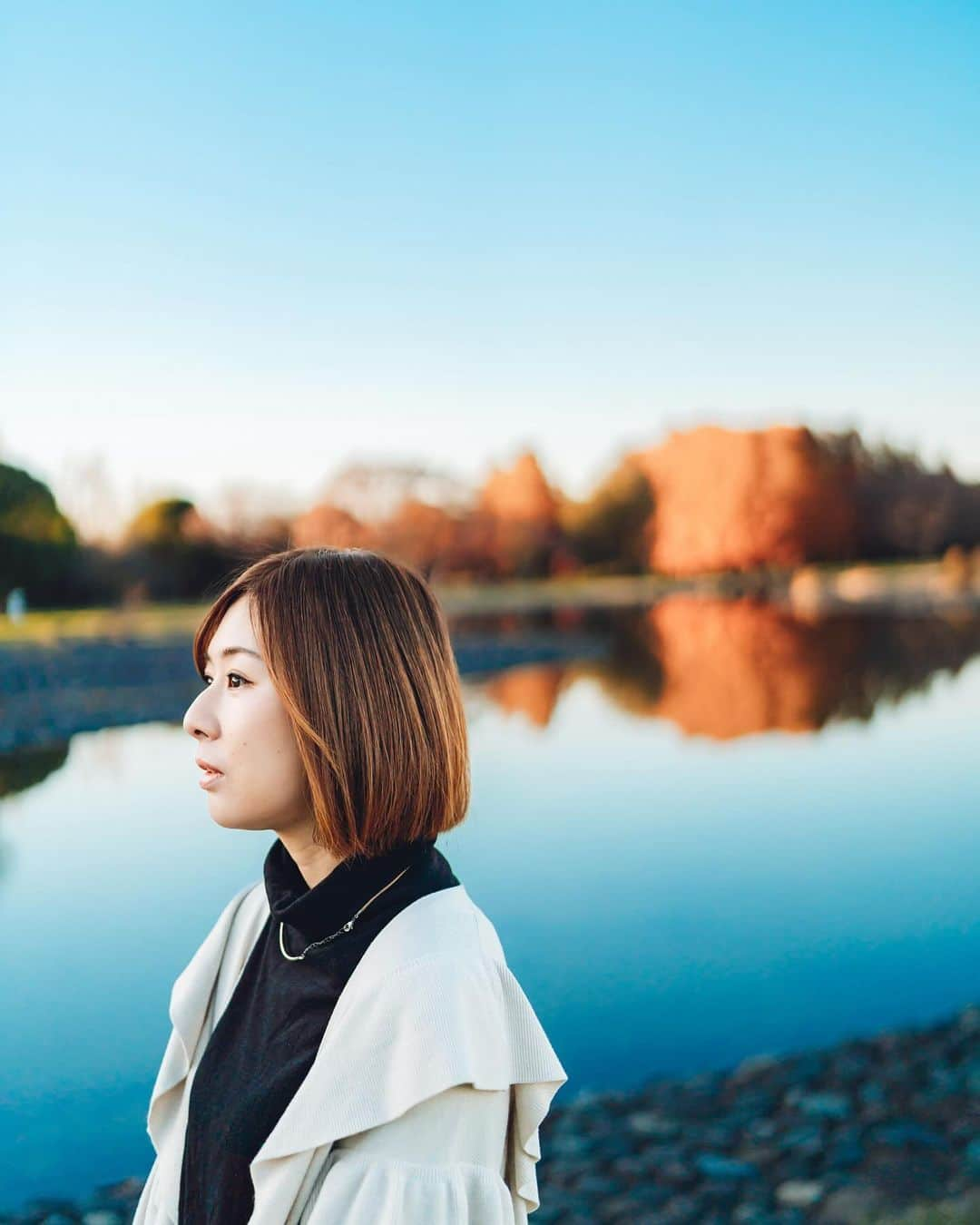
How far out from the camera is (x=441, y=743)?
1336mm

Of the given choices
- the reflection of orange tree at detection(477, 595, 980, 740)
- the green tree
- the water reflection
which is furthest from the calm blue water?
the green tree

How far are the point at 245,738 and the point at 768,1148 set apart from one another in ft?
9.89

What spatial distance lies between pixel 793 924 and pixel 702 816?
7.84ft

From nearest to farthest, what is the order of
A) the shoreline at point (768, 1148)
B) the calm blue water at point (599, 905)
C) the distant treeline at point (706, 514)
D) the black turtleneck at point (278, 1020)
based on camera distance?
the black turtleneck at point (278, 1020) < the shoreline at point (768, 1148) < the calm blue water at point (599, 905) < the distant treeline at point (706, 514)

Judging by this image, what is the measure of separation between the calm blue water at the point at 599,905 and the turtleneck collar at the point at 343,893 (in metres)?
2.94

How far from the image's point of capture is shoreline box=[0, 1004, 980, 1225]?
3260mm

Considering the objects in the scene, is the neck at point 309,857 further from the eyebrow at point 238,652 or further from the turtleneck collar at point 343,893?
the eyebrow at point 238,652

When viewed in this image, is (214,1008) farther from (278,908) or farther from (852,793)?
(852,793)

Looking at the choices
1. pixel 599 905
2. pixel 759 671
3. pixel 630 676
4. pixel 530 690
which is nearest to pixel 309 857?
pixel 599 905

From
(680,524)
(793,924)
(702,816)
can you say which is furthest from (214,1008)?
(680,524)

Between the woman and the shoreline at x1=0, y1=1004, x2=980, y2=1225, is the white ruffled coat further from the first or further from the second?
the shoreline at x1=0, y1=1004, x2=980, y2=1225

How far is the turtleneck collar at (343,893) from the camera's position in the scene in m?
1.28

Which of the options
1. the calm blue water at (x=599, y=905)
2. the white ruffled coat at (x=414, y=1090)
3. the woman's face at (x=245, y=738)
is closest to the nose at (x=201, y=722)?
the woman's face at (x=245, y=738)

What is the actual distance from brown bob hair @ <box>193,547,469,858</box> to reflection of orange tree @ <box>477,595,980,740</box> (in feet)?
36.5
